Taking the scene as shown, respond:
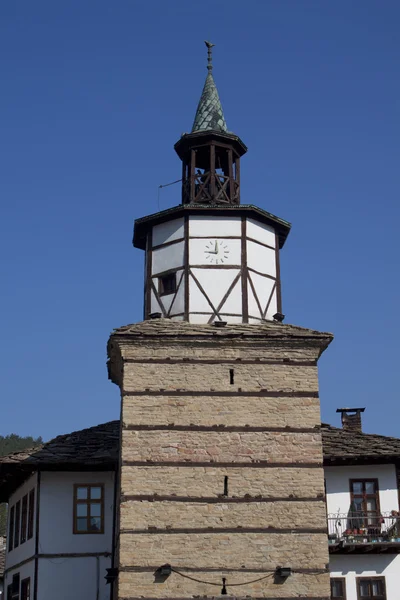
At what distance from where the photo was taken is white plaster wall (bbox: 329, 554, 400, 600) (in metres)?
25.2

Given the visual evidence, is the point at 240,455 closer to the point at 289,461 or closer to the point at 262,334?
the point at 289,461

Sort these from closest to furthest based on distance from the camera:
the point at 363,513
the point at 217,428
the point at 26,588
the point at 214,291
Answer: the point at 217,428 → the point at 214,291 → the point at 363,513 → the point at 26,588

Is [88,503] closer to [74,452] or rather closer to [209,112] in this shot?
[74,452]

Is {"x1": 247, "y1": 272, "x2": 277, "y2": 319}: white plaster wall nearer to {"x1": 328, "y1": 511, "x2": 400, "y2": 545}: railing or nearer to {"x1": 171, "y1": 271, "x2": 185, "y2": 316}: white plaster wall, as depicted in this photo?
{"x1": 171, "y1": 271, "x2": 185, "y2": 316}: white plaster wall

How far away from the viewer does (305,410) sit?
73.7ft

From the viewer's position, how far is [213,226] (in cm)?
2452

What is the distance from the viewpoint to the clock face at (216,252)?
24172mm

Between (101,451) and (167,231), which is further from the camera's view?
(101,451)

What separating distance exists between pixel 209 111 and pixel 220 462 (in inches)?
426

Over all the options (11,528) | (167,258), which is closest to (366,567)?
(167,258)

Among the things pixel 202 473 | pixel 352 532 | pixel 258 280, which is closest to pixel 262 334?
pixel 258 280

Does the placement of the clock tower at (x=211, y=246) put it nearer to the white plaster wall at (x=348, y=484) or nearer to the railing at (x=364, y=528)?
the white plaster wall at (x=348, y=484)

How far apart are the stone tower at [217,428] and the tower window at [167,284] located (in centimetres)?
4

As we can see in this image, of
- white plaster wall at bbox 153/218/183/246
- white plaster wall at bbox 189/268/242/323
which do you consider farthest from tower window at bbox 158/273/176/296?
white plaster wall at bbox 153/218/183/246
